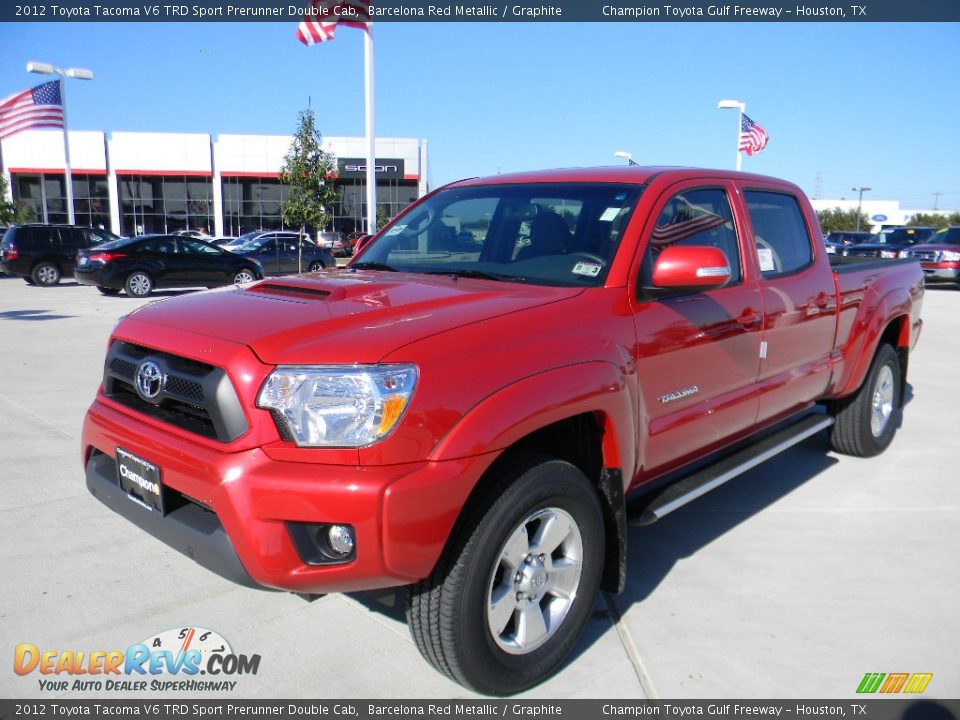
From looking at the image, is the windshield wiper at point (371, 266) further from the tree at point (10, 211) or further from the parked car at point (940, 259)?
the tree at point (10, 211)

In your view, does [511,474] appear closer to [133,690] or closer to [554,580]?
[554,580]

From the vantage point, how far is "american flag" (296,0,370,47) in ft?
41.7

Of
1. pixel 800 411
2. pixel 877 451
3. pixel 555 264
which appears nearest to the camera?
pixel 555 264

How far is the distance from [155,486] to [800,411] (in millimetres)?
3706

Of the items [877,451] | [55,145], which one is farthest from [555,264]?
[55,145]

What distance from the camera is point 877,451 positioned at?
Result: 5.55 metres

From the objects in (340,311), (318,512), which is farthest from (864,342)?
(318,512)

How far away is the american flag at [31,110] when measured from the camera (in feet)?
79.0

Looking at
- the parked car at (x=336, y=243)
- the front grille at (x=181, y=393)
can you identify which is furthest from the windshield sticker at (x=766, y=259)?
the parked car at (x=336, y=243)

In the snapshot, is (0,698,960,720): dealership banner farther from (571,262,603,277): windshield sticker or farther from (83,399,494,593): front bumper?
(571,262,603,277): windshield sticker

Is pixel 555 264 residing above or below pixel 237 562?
above

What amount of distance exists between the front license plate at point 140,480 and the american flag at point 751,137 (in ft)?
68.3

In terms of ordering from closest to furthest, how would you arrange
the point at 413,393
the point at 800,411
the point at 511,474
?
1. the point at 413,393
2. the point at 511,474
3. the point at 800,411
